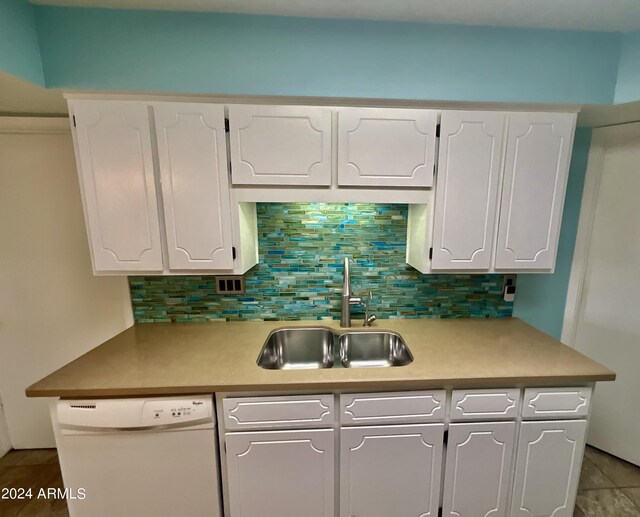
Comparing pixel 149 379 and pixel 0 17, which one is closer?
pixel 0 17

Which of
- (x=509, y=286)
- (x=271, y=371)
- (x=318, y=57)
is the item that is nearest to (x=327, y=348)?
(x=271, y=371)

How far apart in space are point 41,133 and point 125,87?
0.78 m

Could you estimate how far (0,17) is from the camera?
3.53 ft

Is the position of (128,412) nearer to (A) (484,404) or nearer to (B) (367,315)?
(B) (367,315)

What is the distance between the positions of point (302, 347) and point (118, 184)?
1.31 metres

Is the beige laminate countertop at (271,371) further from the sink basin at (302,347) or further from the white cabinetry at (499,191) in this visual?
the white cabinetry at (499,191)

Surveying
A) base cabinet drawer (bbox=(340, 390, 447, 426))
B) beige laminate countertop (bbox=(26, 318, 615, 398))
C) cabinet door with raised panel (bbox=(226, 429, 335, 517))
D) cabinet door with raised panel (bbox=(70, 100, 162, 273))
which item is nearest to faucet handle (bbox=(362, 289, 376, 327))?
beige laminate countertop (bbox=(26, 318, 615, 398))

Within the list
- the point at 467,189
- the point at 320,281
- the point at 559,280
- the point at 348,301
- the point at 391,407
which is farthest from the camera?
the point at 559,280

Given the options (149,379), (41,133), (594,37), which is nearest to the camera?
(149,379)

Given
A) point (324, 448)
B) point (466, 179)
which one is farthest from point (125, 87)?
point (324, 448)

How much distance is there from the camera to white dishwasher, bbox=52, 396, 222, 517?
46.6 inches

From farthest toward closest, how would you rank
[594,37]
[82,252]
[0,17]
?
1. [82,252]
2. [594,37]
3. [0,17]

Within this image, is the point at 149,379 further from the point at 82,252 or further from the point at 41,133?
the point at 41,133

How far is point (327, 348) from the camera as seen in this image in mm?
1726
